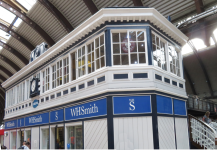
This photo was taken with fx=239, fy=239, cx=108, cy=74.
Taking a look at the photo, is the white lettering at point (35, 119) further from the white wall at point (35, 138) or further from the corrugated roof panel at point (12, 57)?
the corrugated roof panel at point (12, 57)

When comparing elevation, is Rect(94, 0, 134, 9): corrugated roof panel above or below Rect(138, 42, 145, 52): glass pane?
above

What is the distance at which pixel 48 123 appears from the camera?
14727 millimetres

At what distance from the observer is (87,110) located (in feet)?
36.6

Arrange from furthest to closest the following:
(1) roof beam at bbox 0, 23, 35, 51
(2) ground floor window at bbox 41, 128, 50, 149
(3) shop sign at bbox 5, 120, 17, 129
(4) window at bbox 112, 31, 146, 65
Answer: (1) roof beam at bbox 0, 23, 35, 51 < (3) shop sign at bbox 5, 120, 17, 129 < (2) ground floor window at bbox 41, 128, 50, 149 < (4) window at bbox 112, 31, 146, 65

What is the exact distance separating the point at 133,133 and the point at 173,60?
5.01 m

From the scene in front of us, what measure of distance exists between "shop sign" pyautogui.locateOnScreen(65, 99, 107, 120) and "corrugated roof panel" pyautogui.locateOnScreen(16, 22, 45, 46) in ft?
58.9

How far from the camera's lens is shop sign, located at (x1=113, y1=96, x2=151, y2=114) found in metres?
9.82

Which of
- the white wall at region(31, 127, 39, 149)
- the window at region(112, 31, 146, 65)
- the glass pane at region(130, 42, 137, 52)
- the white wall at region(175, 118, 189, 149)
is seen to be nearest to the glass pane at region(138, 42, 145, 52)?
Result: the window at region(112, 31, 146, 65)

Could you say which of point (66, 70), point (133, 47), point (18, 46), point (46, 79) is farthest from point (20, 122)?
point (18, 46)

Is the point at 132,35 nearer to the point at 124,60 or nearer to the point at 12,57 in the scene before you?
the point at 124,60

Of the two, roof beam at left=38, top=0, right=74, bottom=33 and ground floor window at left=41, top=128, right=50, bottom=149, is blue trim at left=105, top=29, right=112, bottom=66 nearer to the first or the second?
ground floor window at left=41, top=128, right=50, bottom=149

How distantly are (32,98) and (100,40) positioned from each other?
28.3 feet

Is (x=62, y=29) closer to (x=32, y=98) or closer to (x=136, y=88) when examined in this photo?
(x=32, y=98)

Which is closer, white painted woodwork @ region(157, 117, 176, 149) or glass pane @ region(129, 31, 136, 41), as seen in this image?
white painted woodwork @ region(157, 117, 176, 149)
